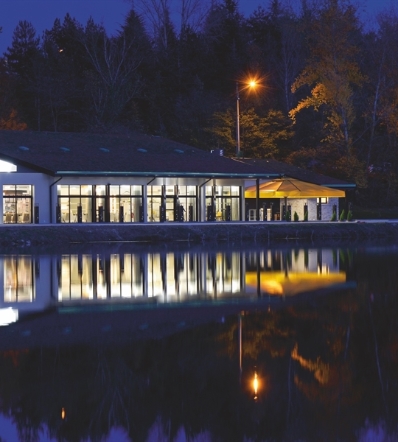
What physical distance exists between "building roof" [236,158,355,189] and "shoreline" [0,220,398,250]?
6033 millimetres

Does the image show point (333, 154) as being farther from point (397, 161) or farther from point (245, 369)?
point (245, 369)

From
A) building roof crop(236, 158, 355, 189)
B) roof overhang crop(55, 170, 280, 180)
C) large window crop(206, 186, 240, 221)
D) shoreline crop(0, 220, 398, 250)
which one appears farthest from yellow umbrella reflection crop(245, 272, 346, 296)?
building roof crop(236, 158, 355, 189)

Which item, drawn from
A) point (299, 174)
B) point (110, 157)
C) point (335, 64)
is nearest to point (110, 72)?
point (335, 64)

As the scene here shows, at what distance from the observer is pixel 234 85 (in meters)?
69.9

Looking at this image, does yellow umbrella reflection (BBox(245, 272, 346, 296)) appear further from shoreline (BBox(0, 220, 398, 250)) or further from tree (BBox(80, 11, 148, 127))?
tree (BBox(80, 11, 148, 127))

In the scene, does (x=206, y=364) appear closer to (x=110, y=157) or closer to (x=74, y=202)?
(x=74, y=202)

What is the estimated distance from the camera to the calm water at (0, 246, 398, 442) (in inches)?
313

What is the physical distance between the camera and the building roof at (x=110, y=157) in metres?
42.8

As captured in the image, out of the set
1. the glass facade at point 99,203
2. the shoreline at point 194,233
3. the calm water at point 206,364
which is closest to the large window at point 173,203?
the glass facade at point 99,203

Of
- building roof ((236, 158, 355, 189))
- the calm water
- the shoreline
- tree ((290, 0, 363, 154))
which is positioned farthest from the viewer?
tree ((290, 0, 363, 154))

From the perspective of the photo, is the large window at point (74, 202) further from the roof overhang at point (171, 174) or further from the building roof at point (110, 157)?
the roof overhang at point (171, 174)

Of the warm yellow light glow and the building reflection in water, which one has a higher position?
the building reflection in water

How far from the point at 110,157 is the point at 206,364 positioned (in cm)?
3595

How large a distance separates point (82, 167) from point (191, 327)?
99.5 ft
